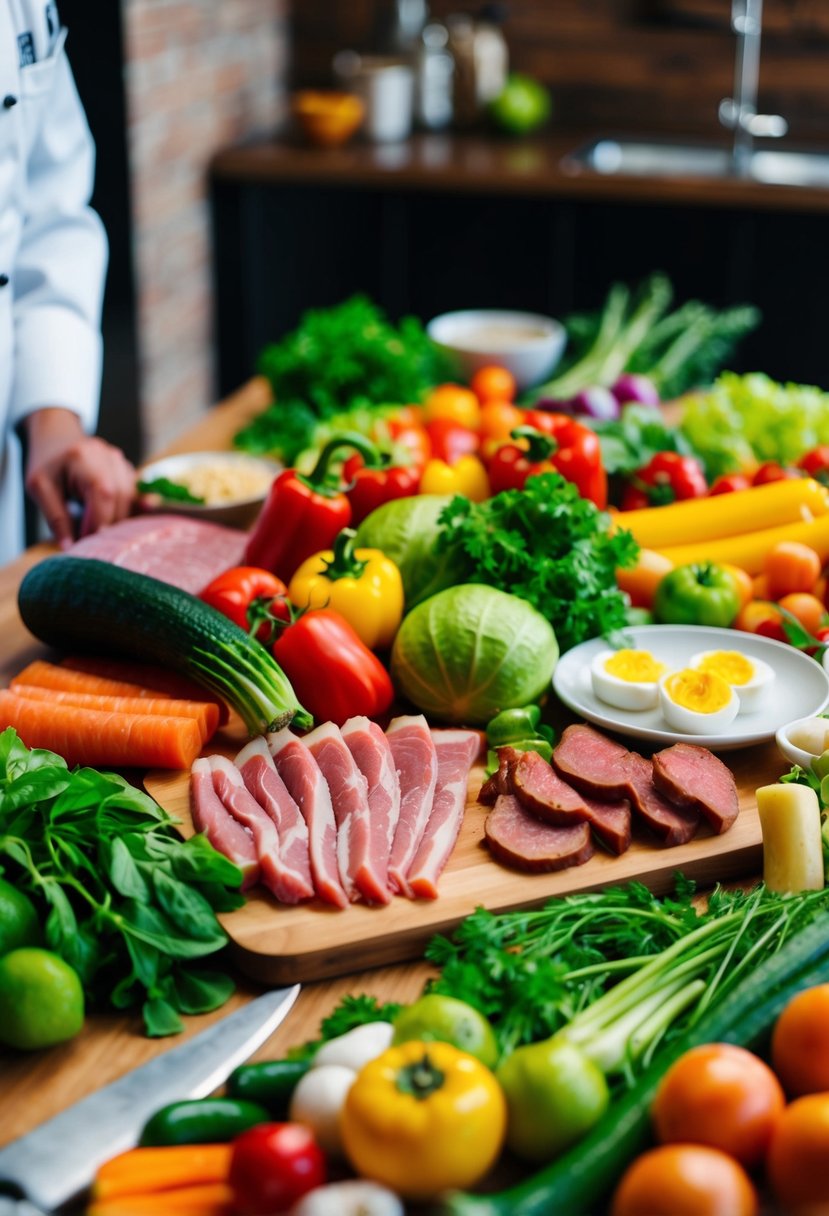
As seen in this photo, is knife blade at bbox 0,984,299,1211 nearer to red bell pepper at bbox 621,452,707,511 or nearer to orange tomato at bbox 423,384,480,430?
red bell pepper at bbox 621,452,707,511

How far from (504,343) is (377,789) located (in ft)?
6.19

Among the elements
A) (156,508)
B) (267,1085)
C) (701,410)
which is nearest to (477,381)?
(701,410)

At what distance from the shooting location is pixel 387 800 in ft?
5.26

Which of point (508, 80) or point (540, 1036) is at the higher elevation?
point (508, 80)

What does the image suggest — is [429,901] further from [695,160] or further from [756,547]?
[695,160]

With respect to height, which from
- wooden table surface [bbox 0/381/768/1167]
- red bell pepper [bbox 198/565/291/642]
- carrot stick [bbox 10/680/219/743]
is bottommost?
wooden table surface [bbox 0/381/768/1167]

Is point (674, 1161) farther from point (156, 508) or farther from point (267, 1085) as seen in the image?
point (156, 508)

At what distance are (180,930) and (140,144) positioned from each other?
12.2 ft

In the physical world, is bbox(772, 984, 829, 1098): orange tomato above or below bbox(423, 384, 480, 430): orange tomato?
below

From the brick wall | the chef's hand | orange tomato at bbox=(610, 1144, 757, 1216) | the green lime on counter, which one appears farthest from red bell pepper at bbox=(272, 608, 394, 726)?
the green lime on counter

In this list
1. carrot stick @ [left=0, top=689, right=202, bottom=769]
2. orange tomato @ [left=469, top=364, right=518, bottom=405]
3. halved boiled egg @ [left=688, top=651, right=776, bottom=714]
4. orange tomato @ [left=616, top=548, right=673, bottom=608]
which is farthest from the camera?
orange tomato @ [left=469, top=364, right=518, bottom=405]

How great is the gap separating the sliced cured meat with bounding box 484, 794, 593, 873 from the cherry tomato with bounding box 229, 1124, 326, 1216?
1.67 ft

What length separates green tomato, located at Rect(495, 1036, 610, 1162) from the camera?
1126 millimetres

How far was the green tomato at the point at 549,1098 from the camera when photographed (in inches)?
44.3
